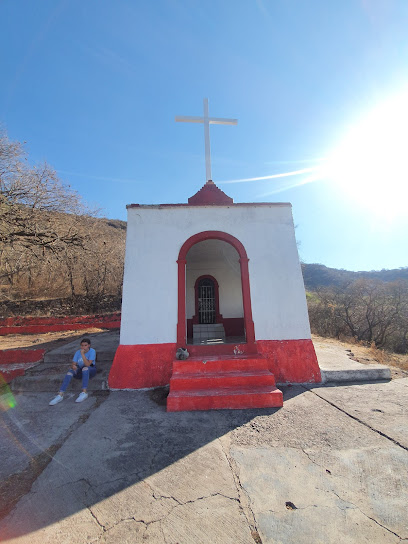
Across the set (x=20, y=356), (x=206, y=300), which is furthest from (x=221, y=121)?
(x=20, y=356)

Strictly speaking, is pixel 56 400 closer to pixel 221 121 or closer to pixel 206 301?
pixel 206 301

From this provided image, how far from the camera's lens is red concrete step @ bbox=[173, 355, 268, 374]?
4.57m

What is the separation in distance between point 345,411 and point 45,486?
12.2ft

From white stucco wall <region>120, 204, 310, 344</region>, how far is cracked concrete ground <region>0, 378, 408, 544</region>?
1.46 meters

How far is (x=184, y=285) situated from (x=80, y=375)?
Result: 254cm

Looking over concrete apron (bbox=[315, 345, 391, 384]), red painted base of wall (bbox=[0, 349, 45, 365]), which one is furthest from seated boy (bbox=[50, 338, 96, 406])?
concrete apron (bbox=[315, 345, 391, 384])

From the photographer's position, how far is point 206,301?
906cm

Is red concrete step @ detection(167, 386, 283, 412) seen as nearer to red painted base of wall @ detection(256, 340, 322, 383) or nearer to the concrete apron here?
red painted base of wall @ detection(256, 340, 322, 383)

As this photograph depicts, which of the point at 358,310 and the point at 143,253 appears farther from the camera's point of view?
the point at 358,310

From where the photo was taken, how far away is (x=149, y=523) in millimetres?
1886

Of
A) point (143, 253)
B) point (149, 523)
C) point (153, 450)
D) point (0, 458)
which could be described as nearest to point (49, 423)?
point (0, 458)

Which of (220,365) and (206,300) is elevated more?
(206,300)

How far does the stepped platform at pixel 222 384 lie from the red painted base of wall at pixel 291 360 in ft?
1.23

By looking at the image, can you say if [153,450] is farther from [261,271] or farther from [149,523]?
[261,271]
